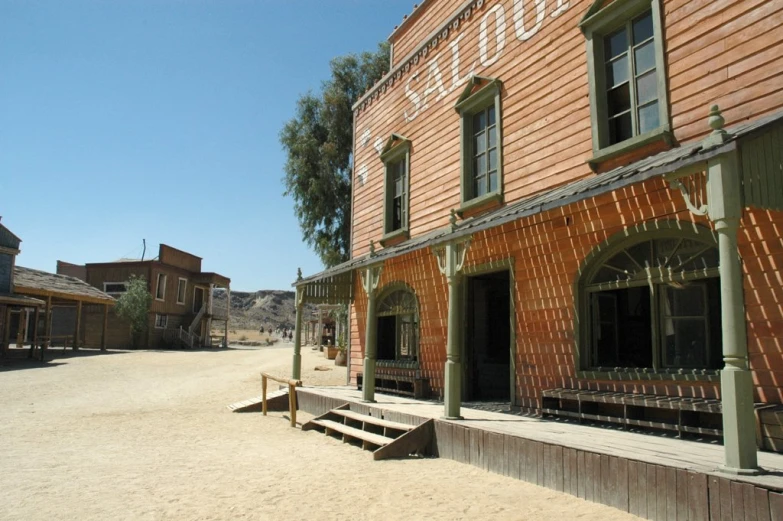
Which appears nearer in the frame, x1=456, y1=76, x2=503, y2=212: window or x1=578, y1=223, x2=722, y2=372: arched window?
x1=578, y1=223, x2=722, y2=372: arched window

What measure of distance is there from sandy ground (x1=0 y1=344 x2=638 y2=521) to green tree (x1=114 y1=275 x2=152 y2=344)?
20713mm

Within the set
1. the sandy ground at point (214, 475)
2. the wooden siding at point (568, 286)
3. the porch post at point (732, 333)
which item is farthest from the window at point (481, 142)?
the porch post at point (732, 333)

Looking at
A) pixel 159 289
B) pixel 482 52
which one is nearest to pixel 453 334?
pixel 482 52

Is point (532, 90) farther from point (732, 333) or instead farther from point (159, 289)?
point (159, 289)

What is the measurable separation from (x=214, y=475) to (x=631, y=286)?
Answer: 5432 mm

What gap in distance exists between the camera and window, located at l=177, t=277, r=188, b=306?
39.3m

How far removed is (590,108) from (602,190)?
8.87 feet

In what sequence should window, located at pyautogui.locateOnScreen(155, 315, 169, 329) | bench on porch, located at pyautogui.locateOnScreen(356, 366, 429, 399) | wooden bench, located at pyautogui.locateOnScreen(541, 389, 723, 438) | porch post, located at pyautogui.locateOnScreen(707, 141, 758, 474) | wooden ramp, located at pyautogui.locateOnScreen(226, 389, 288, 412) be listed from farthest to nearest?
window, located at pyautogui.locateOnScreen(155, 315, 169, 329) → wooden ramp, located at pyautogui.locateOnScreen(226, 389, 288, 412) → bench on porch, located at pyautogui.locateOnScreen(356, 366, 429, 399) → wooden bench, located at pyautogui.locateOnScreen(541, 389, 723, 438) → porch post, located at pyautogui.locateOnScreen(707, 141, 758, 474)

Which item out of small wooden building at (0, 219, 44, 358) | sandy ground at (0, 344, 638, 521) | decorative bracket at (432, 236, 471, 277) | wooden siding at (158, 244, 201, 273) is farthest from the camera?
wooden siding at (158, 244, 201, 273)

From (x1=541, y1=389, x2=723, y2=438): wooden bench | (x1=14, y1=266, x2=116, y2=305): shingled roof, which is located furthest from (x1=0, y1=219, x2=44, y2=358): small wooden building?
(x1=541, y1=389, x2=723, y2=438): wooden bench

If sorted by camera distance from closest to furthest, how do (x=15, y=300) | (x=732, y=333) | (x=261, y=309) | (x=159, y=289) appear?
1. (x=732, y=333)
2. (x=15, y=300)
3. (x=159, y=289)
4. (x=261, y=309)

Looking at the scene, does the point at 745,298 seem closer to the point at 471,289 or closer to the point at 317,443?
the point at 471,289

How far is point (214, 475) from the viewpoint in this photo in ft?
22.3

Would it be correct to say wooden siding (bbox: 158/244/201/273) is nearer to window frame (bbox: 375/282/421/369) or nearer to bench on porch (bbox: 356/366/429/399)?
window frame (bbox: 375/282/421/369)
